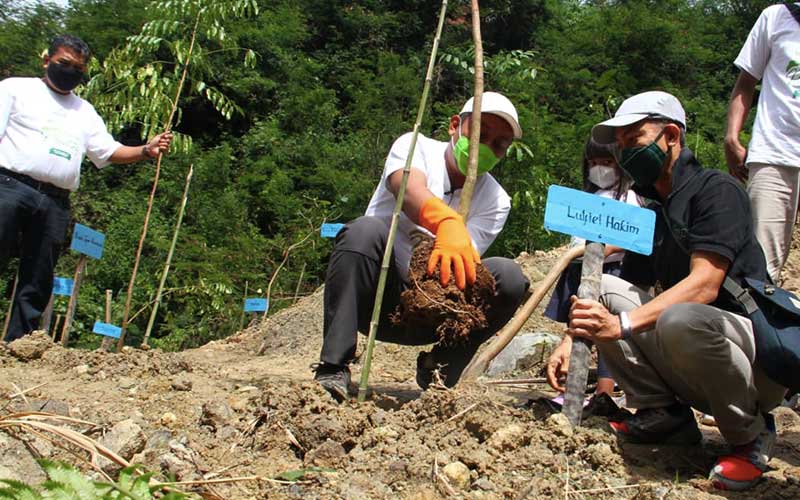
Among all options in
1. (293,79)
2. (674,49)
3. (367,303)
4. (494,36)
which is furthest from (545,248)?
(494,36)

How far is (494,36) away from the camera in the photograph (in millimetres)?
15164

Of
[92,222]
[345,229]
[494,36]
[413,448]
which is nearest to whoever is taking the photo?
[413,448]

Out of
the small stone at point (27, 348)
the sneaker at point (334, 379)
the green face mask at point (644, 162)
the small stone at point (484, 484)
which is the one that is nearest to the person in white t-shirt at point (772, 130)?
the green face mask at point (644, 162)

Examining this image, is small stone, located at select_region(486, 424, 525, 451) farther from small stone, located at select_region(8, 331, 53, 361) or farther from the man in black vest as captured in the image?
small stone, located at select_region(8, 331, 53, 361)

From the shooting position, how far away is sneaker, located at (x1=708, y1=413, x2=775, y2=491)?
195 cm

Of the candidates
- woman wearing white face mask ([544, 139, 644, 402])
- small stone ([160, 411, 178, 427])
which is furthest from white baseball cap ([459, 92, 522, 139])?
small stone ([160, 411, 178, 427])

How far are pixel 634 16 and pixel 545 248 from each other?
8234mm

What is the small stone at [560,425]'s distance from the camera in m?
2.07

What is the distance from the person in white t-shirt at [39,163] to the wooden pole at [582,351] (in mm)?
2495

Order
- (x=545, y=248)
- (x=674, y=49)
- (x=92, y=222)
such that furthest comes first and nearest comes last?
(x=674, y=49) < (x=92, y=222) < (x=545, y=248)

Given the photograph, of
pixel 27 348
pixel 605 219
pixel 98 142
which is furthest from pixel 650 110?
pixel 98 142

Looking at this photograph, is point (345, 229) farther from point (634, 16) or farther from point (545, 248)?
point (634, 16)

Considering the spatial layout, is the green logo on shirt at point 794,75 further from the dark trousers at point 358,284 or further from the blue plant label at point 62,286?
the blue plant label at point 62,286

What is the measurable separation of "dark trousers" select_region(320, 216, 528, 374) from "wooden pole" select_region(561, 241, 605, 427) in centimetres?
45
